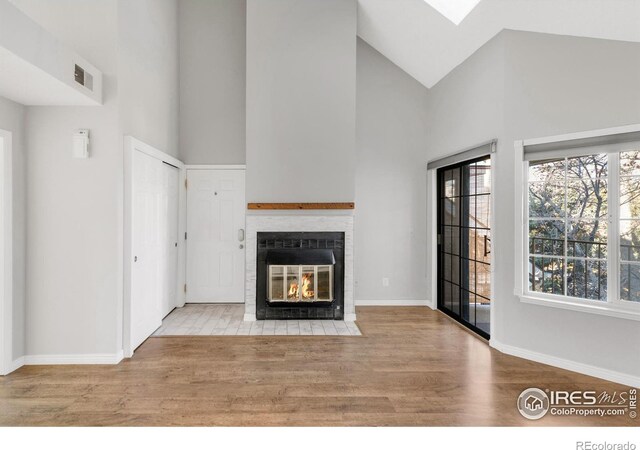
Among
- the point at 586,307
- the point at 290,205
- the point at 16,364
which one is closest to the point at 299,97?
the point at 290,205

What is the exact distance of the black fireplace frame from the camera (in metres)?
4.52

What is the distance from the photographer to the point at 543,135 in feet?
10.7

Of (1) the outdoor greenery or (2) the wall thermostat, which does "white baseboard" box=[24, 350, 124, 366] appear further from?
(1) the outdoor greenery

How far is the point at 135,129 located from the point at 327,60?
7.53 feet

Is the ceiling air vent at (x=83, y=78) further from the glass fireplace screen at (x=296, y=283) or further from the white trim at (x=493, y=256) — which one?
the white trim at (x=493, y=256)

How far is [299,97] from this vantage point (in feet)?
14.6

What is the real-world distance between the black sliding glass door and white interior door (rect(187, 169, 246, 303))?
2.75 metres

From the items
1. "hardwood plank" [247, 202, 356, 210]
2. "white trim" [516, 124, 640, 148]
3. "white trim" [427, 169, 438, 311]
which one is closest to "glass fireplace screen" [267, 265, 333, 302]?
"hardwood plank" [247, 202, 356, 210]

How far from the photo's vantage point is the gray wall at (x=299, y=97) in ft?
14.6

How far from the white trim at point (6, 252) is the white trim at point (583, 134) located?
4.28 metres

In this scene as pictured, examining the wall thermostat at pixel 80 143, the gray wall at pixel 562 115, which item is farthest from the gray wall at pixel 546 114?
the wall thermostat at pixel 80 143

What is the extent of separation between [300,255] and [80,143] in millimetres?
2468
